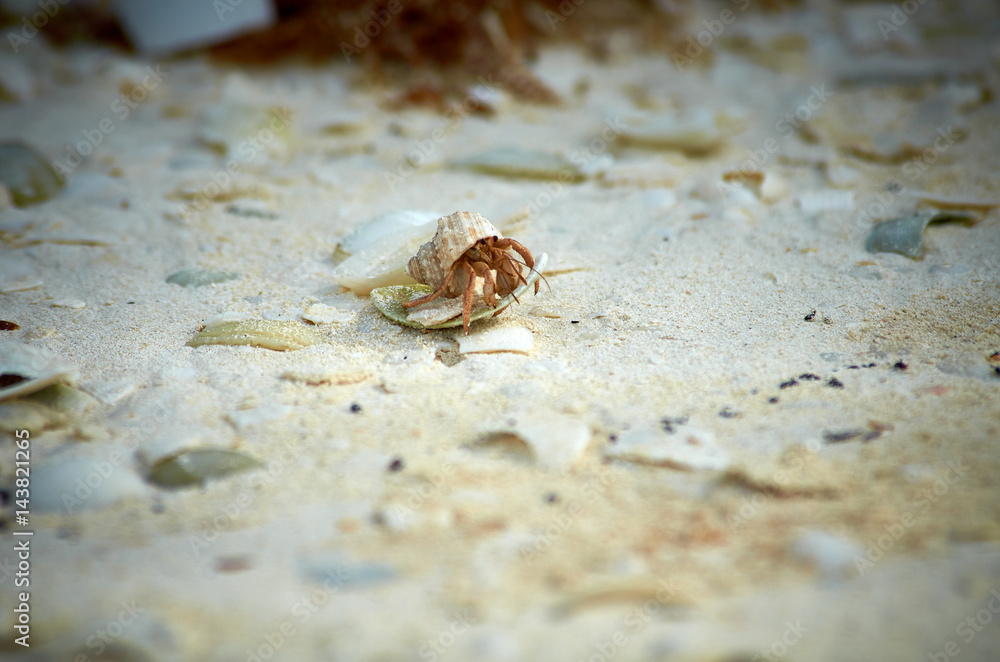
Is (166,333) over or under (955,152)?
under

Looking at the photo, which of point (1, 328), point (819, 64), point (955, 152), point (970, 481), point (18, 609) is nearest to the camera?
point (18, 609)

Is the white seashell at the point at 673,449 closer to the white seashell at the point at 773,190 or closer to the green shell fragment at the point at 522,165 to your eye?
the white seashell at the point at 773,190

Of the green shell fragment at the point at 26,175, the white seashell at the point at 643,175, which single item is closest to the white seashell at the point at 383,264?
the white seashell at the point at 643,175

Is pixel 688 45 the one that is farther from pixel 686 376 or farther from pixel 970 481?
pixel 970 481

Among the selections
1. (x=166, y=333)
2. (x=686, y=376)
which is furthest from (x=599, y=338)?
(x=166, y=333)

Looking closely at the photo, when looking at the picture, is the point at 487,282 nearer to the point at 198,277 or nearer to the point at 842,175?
the point at 198,277

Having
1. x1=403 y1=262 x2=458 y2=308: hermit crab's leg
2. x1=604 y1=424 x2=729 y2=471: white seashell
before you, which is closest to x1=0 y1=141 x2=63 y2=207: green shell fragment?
x1=403 y1=262 x2=458 y2=308: hermit crab's leg

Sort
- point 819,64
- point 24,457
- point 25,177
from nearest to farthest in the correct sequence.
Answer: point 24,457 < point 25,177 < point 819,64
